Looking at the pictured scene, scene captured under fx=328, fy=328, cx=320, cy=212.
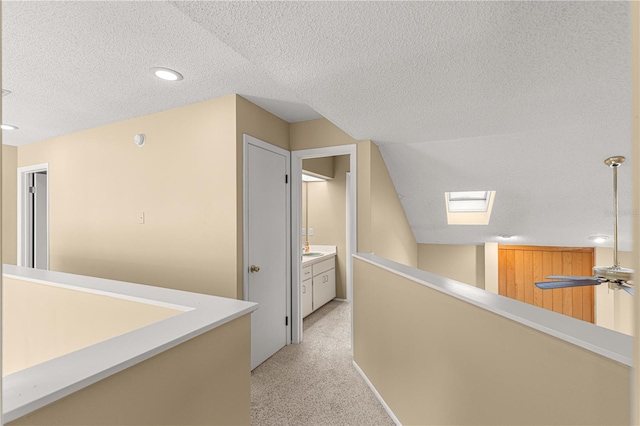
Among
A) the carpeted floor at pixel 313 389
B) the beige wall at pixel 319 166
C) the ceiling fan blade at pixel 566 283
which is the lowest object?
the carpeted floor at pixel 313 389

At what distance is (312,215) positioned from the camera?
5.03 m

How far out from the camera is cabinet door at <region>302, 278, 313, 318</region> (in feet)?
12.6

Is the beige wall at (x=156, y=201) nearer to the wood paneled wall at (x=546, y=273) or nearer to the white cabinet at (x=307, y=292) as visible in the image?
the white cabinet at (x=307, y=292)

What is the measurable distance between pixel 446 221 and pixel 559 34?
9.28 ft

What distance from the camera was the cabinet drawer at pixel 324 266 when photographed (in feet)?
13.7

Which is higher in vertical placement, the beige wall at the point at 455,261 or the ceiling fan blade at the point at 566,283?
the ceiling fan blade at the point at 566,283

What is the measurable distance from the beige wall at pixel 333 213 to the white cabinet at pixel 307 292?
2.92ft

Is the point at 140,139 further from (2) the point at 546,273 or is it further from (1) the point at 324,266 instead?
(2) the point at 546,273

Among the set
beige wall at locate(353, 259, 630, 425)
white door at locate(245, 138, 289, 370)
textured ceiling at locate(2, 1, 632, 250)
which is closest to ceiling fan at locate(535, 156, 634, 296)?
textured ceiling at locate(2, 1, 632, 250)

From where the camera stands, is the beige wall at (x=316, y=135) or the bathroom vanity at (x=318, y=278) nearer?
the beige wall at (x=316, y=135)

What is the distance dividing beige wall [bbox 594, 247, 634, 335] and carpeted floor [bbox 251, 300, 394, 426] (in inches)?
124

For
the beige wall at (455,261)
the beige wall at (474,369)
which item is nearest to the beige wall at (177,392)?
the beige wall at (474,369)

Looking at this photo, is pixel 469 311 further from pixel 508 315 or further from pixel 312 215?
pixel 312 215

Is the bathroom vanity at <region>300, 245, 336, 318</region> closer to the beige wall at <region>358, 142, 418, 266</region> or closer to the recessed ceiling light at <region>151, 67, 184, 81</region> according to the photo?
the beige wall at <region>358, 142, 418, 266</region>
